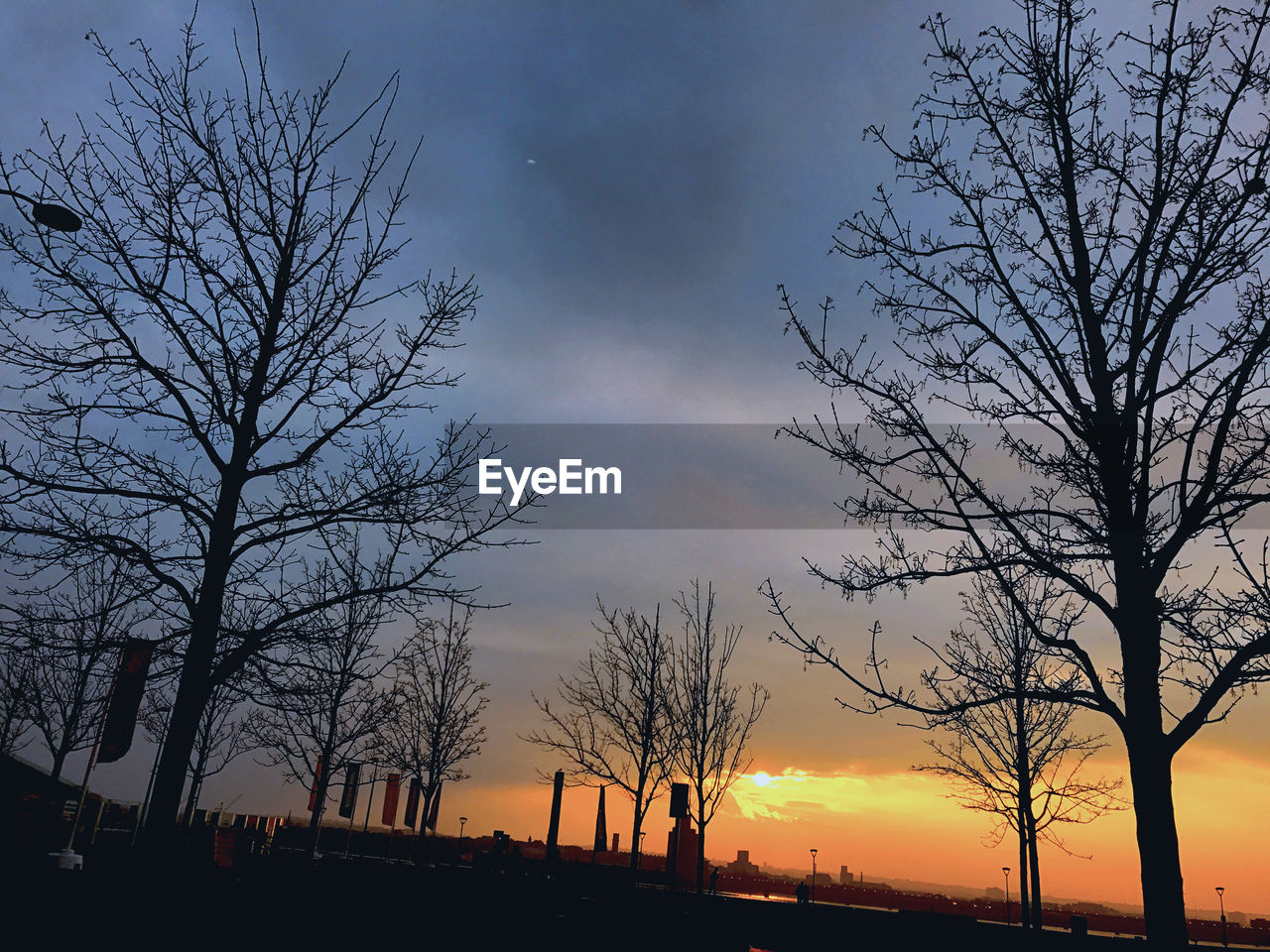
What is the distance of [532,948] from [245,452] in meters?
6.50

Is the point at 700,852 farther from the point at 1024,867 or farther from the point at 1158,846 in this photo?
the point at 1158,846

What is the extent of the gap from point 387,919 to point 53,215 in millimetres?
8242

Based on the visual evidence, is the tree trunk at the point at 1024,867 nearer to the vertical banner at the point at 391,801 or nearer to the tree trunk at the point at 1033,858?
the tree trunk at the point at 1033,858

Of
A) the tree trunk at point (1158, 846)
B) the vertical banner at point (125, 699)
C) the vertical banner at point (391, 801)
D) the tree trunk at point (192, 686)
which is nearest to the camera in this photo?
the tree trunk at point (1158, 846)

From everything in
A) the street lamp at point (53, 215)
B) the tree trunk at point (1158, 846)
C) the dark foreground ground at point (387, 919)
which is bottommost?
the dark foreground ground at point (387, 919)

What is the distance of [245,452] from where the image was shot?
8.77 metres

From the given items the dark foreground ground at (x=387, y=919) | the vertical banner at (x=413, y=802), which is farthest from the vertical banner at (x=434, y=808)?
the dark foreground ground at (x=387, y=919)

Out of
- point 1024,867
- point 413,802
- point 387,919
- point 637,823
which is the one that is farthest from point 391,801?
point 387,919

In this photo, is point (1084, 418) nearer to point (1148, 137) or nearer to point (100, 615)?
point (1148, 137)

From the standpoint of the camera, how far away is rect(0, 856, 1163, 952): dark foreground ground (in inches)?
306

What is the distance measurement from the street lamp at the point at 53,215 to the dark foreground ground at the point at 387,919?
6319 mm

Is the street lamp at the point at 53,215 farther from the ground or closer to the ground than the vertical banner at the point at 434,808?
farther from the ground

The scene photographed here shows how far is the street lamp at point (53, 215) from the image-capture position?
25.7ft

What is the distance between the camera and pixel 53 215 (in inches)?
322
